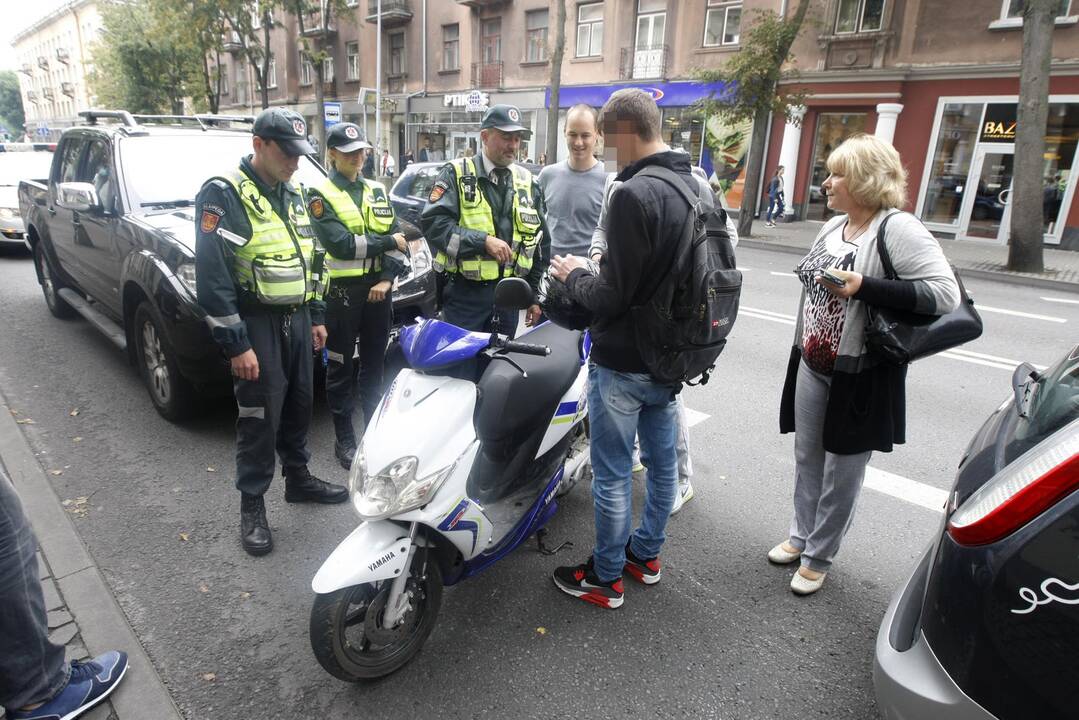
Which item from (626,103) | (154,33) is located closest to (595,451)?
(626,103)

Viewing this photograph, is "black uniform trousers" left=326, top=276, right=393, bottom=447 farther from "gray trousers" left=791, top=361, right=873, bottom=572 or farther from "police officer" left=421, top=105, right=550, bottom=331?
"gray trousers" left=791, top=361, right=873, bottom=572

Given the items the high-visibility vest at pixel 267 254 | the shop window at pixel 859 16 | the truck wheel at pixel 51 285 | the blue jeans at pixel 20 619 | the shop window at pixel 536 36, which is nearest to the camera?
the blue jeans at pixel 20 619

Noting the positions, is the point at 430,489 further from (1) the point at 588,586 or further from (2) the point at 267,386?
(2) the point at 267,386

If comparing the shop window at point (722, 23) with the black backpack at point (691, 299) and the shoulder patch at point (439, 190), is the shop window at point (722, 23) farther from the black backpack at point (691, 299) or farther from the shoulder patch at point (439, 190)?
the black backpack at point (691, 299)

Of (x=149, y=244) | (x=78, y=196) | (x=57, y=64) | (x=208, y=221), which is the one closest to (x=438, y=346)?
(x=208, y=221)

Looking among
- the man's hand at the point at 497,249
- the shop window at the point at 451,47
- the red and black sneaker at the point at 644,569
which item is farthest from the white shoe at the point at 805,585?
the shop window at the point at 451,47

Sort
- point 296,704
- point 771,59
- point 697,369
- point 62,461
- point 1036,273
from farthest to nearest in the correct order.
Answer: point 771,59
point 1036,273
point 62,461
point 697,369
point 296,704

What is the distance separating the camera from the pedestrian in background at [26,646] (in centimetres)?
191

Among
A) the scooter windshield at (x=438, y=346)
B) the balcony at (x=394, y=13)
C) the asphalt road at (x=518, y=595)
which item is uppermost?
the balcony at (x=394, y=13)

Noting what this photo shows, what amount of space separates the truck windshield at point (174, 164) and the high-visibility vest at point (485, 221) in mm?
1490

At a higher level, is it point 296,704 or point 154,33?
point 154,33

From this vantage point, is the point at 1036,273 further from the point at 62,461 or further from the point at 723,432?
the point at 62,461

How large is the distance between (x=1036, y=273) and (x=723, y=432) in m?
11.3

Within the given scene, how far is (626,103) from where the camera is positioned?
7.53 ft
